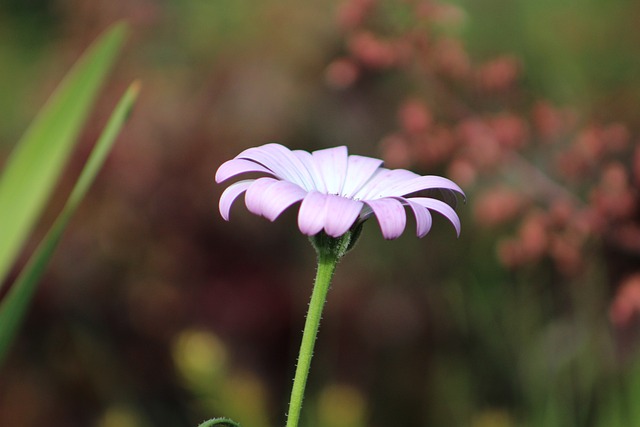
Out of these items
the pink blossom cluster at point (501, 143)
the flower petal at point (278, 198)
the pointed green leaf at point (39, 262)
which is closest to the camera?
the flower petal at point (278, 198)

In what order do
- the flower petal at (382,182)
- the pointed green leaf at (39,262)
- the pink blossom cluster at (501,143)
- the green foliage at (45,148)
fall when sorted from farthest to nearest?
the pink blossom cluster at (501,143)
the green foliage at (45,148)
the pointed green leaf at (39,262)
the flower petal at (382,182)

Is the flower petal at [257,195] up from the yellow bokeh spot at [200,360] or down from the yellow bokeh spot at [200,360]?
up

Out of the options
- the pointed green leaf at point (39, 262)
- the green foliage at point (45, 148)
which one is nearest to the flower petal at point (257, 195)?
the pointed green leaf at point (39, 262)

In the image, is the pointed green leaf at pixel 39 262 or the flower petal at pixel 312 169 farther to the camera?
the pointed green leaf at pixel 39 262

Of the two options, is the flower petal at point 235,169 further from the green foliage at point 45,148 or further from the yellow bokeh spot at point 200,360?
the yellow bokeh spot at point 200,360

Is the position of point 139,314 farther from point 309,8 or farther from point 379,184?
point 379,184

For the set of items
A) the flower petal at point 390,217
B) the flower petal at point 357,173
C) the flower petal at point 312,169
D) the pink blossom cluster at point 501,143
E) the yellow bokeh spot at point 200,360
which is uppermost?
the pink blossom cluster at point 501,143

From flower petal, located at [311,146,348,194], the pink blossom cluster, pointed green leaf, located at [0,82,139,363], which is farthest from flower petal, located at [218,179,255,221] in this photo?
the pink blossom cluster

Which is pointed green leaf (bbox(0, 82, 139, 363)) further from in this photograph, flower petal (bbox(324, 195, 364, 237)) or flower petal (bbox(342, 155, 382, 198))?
flower petal (bbox(324, 195, 364, 237))

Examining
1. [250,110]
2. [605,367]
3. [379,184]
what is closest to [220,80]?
[250,110]
